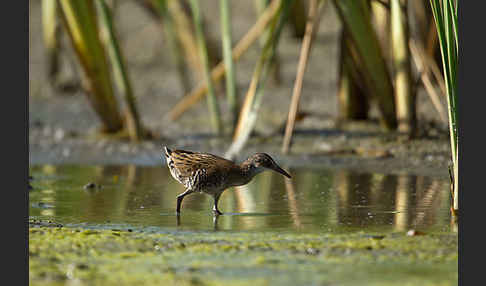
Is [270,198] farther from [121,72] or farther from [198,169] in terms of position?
[121,72]

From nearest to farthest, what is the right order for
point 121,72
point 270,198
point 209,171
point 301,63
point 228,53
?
point 209,171 → point 270,198 → point 301,63 → point 121,72 → point 228,53

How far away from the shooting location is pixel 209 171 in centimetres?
708

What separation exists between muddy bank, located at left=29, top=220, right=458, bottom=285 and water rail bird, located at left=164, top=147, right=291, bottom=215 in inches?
41.5

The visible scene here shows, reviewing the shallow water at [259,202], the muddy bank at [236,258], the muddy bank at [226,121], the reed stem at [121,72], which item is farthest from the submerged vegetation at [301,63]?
the muddy bank at [236,258]

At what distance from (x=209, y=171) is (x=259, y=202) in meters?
0.73

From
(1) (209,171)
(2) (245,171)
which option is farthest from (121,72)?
(1) (209,171)

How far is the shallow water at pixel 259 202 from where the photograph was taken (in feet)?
21.1

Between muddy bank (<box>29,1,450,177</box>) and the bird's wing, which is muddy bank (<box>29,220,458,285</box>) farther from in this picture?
muddy bank (<box>29,1,450,177</box>)

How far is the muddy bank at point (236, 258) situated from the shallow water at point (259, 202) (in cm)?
39

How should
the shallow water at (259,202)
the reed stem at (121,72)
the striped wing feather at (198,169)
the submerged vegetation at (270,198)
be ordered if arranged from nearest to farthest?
1. the submerged vegetation at (270,198)
2. the shallow water at (259,202)
3. the striped wing feather at (198,169)
4. the reed stem at (121,72)

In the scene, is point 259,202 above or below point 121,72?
below

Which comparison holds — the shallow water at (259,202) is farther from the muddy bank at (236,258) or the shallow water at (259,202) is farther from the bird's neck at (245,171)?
the muddy bank at (236,258)

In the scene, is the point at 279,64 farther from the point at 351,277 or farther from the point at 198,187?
the point at 351,277

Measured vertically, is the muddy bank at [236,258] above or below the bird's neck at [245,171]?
below
